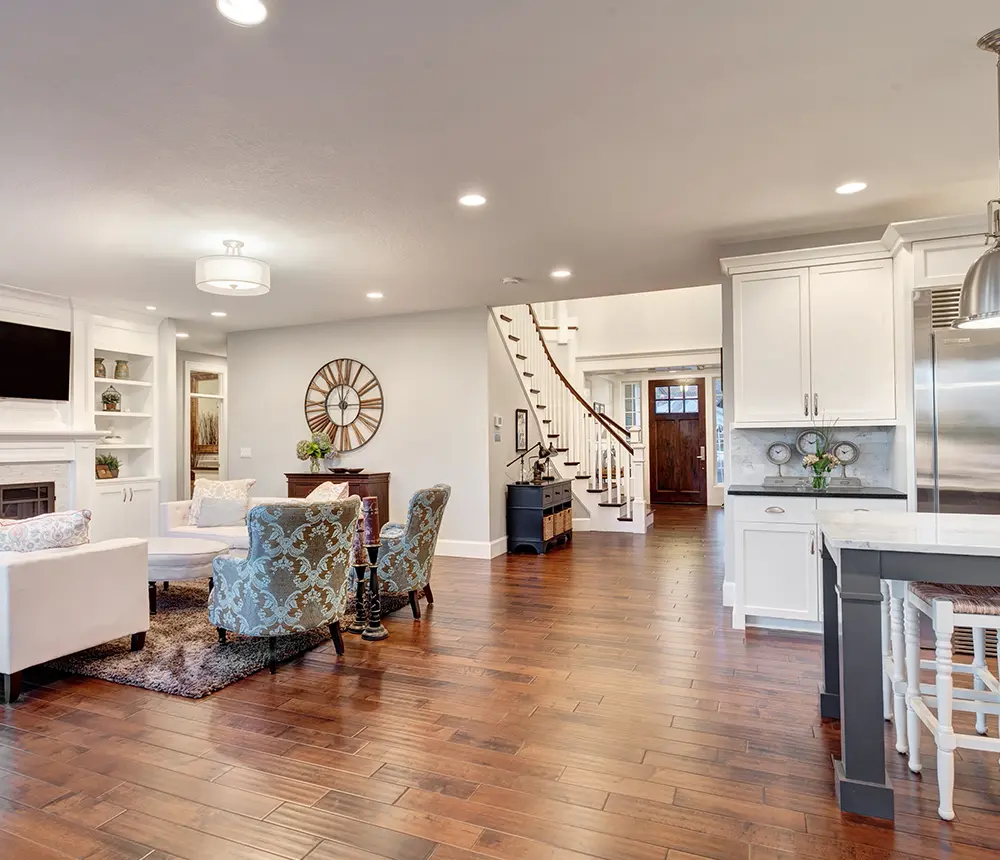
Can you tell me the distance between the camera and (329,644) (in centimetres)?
388

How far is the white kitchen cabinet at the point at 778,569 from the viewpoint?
12.9 ft

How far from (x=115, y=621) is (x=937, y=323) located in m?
5.01

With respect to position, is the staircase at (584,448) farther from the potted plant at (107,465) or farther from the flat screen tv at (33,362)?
the flat screen tv at (33,362)

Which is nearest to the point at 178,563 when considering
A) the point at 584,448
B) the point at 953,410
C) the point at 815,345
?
the point at 815,345

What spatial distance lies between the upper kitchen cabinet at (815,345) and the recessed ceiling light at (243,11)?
341cm

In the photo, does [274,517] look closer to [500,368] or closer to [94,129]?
[94,129]

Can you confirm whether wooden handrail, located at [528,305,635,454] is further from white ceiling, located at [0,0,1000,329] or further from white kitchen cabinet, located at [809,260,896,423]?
white kitchen cabinet, located at [809,260,896,423]

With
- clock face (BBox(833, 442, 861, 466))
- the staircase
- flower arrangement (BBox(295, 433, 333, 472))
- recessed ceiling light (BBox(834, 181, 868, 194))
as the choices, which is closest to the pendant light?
recessed ceiling light (BBox(834, 181, 868, 194))

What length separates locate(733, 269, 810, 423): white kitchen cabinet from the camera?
4.24 meters

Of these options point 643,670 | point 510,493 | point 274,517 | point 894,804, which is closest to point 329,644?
point 274,517

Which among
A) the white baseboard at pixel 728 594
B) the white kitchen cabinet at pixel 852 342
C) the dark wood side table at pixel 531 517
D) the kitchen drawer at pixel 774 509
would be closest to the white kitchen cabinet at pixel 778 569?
the kitchen drawer at pixel 774 509

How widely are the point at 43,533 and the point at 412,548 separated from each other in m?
2.06

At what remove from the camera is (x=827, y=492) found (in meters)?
3.90

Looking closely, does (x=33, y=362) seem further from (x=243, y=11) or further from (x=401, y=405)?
(x=243, y=11)
